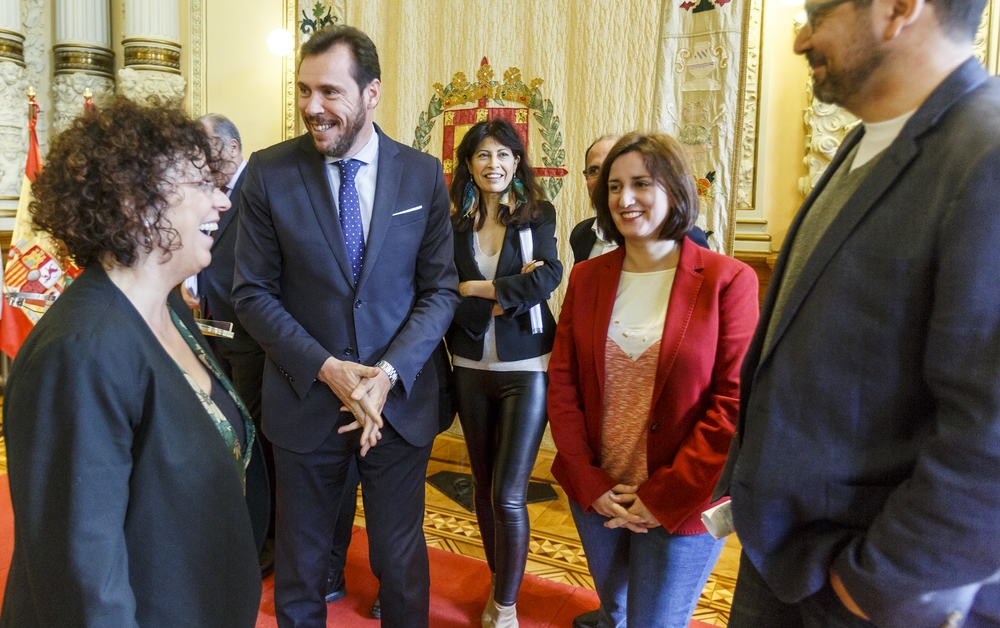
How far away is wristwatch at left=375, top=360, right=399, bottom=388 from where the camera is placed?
1778 mm

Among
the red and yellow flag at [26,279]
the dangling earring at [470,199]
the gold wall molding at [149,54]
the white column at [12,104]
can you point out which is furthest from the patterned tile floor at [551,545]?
the gold wall molding at [149,54]

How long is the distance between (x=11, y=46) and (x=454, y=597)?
482 centimetres

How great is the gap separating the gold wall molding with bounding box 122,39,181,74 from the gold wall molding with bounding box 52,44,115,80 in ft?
0.99

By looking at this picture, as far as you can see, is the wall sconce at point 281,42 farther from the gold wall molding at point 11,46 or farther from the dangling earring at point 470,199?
the dangling earring at point 470,199

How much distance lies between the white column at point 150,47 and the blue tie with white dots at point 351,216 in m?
3.49

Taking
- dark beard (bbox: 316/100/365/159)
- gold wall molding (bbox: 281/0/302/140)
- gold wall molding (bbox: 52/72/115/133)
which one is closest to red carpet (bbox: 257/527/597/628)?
dark beard (bbox: 316/100/365/159)

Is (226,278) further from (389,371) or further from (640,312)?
(640,312)

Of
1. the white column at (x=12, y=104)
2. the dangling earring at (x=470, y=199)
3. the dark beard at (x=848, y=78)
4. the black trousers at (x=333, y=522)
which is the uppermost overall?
the white column at (x=12, y=104)

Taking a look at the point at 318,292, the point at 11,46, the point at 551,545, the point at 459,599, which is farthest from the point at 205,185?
the point at 11,46

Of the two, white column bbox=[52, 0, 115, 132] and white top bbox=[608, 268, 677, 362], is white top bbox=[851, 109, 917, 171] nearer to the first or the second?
white top bbox=[608, 268, 677, 362]

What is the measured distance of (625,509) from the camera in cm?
165

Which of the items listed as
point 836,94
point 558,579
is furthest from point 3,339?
point 836,94

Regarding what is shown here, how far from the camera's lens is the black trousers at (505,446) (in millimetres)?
2135

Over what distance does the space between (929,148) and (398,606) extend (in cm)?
169
